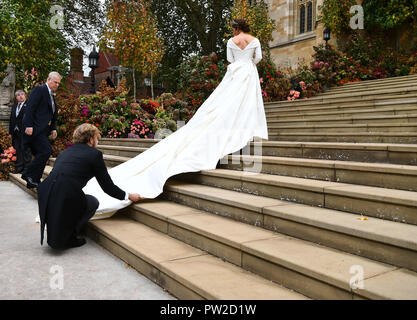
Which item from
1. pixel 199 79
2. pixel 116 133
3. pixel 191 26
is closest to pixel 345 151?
pixel 116 133

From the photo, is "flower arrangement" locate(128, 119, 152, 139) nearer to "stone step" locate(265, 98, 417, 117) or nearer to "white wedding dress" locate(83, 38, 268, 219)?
"stone step" locate(265, 98, 417, 117)

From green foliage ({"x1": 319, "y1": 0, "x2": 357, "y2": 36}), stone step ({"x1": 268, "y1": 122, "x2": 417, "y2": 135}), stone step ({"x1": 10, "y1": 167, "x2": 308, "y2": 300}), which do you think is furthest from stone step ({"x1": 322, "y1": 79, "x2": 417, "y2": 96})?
stone step ({"x1": 10, "y1": 167, "x2": 308, "y2": 300})

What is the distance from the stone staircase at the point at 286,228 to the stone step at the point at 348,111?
58.9 inches

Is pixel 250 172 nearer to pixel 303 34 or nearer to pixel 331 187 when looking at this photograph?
pixel 331 187

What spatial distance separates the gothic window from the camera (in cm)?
1920

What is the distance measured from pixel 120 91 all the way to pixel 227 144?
735 cm

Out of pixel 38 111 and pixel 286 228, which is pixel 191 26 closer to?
Answer: pixel 38 111

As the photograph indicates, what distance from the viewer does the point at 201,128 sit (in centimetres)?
525

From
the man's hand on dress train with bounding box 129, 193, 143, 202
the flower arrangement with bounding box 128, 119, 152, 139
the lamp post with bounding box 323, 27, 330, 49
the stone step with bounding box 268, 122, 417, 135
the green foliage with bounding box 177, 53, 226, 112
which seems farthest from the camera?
the lamp post with bounding box 323, 27, 330, 49

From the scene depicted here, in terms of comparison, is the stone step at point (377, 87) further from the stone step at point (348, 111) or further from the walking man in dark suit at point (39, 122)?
the walking man in dark suit at point (39, 122)

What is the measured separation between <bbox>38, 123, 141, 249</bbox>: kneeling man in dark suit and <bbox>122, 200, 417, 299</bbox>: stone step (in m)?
0.84

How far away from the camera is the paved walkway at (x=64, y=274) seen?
270 cm

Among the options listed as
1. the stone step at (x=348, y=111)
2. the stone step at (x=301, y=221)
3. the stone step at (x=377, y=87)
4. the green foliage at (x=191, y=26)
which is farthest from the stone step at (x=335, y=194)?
the green foliage at (x=191, y=26)

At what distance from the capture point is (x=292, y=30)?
19.7 meters
